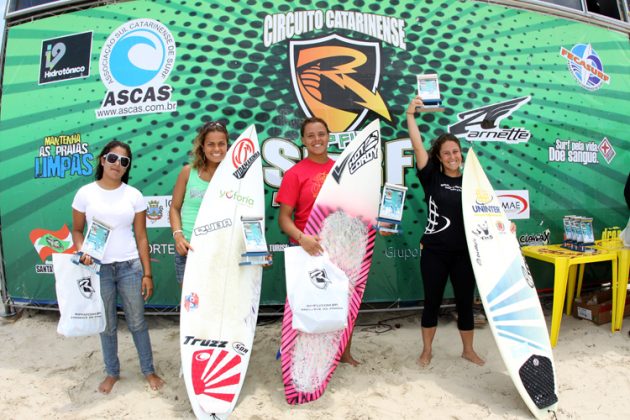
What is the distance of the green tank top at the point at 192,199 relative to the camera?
2629 millimetres

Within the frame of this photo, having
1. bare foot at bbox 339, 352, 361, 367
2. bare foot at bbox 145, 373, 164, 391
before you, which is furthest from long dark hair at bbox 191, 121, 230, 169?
bare foot at bbox 339, 352, 361, 367

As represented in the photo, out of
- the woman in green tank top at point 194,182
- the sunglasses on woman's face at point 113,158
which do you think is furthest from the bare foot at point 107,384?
the sunglasses on woman's face at point 113,158

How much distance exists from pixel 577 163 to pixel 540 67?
100 centimetres

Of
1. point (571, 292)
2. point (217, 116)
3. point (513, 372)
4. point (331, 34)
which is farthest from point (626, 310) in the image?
point (217, 116)

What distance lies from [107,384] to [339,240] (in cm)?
175

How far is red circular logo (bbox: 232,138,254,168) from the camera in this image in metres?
2.79

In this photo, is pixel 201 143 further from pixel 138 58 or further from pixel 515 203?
pixel 515 203

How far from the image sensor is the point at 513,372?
248cm

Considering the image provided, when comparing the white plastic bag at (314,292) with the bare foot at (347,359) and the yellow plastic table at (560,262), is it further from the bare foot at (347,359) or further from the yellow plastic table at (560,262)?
the yellow plastic table at (560,262)

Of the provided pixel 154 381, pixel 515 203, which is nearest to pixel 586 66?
pixel 515 203

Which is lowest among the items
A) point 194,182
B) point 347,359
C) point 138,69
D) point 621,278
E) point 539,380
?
point 347,359

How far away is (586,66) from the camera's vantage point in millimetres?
4148

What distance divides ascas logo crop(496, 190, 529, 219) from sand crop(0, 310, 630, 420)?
3.43ft

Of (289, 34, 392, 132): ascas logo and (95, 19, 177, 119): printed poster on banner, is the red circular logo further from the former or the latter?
(95, 19, 177, 119): printed poster on banner
